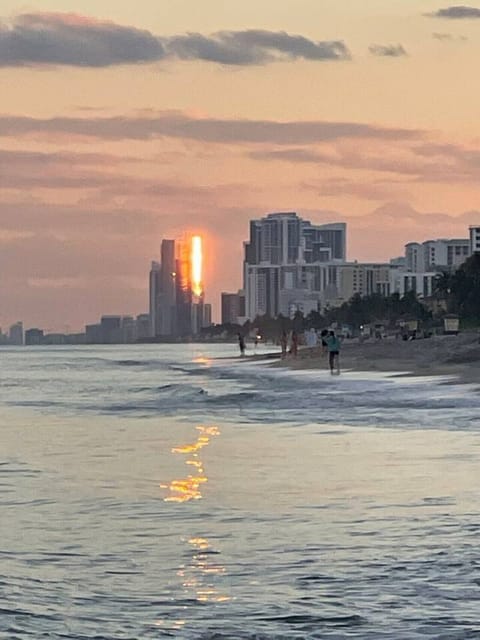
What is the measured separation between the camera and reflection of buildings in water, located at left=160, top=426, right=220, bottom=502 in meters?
14.1

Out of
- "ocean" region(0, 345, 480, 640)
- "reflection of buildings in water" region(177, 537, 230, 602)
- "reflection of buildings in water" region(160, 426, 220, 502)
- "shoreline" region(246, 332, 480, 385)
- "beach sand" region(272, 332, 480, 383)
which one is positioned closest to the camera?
"ocean" region(0, 345, 480, 640)

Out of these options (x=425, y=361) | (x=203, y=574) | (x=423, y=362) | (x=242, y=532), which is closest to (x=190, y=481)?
(x=242, y=532)

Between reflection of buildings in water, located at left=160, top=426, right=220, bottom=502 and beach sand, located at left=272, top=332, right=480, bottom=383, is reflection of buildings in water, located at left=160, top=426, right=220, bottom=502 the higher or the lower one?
the lower one

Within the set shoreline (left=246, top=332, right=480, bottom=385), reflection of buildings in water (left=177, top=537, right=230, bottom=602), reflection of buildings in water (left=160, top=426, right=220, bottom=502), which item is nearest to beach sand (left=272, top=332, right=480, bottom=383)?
shoreline (left=246, top=332, right=480, bottom=385)

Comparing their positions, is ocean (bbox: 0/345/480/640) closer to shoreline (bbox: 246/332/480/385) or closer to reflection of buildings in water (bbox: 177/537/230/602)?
reflection of buildings in water (bbox: 177/537/230/602)

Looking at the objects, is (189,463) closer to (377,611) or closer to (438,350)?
(377,611)

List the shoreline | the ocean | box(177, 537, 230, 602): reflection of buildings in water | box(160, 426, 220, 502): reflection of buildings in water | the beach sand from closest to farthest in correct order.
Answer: the ocean
box(177, 537, 230, 602): reflection of buildings in water
box(160, 426, 220, 502): reflection of buildings in water
the shoreline
the beach sand

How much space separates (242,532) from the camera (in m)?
11.5

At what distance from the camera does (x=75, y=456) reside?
1889 centimetres

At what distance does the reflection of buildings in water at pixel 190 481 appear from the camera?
14.1m

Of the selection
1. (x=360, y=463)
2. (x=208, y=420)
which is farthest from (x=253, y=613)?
(x=208, y=420)

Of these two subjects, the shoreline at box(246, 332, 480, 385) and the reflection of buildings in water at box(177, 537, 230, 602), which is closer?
the reflection of buildings in water at box(177, 537, 230, 602)

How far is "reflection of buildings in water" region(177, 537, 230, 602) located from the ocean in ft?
0.08

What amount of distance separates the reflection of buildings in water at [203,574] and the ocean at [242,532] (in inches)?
1.0
